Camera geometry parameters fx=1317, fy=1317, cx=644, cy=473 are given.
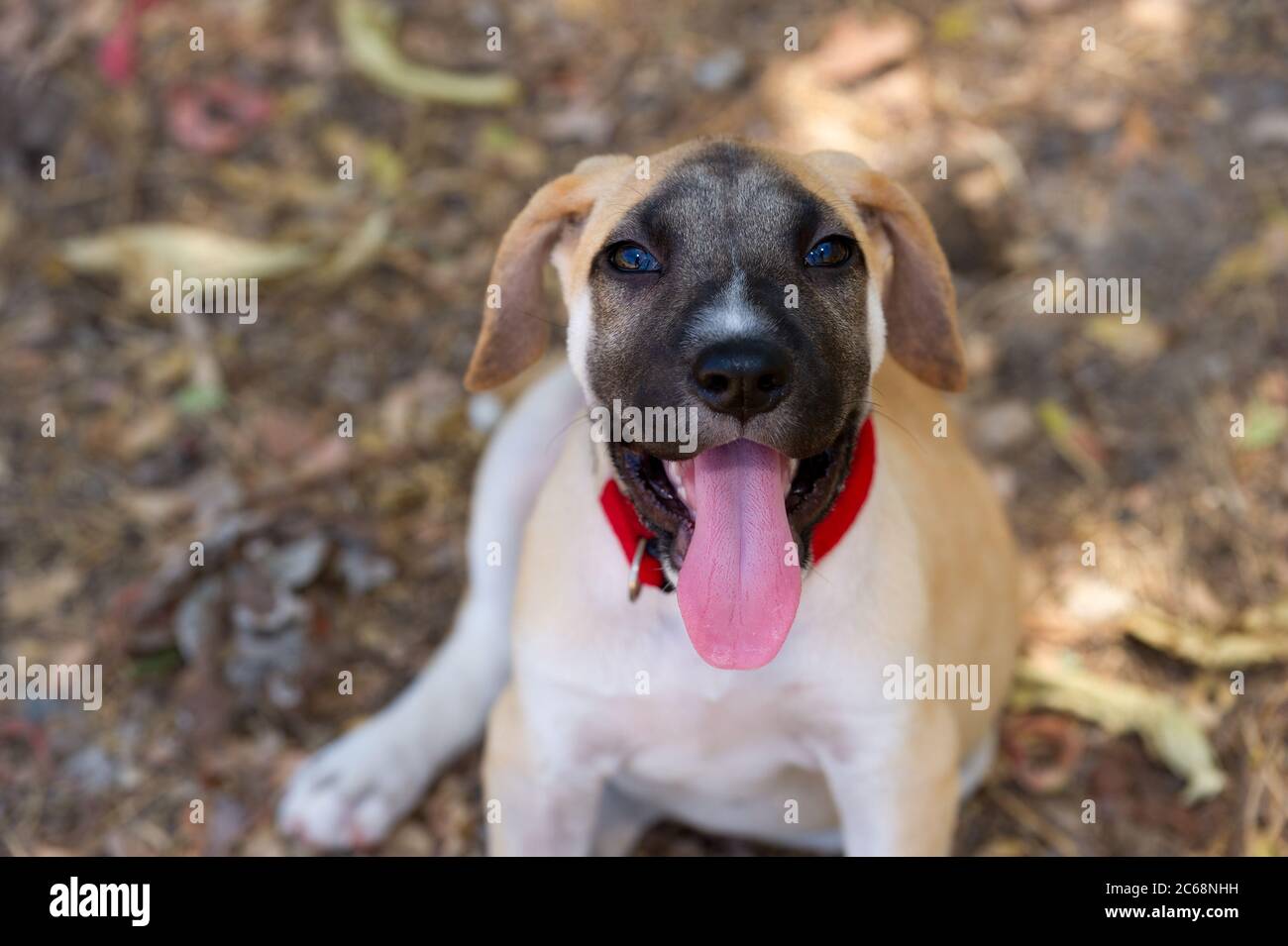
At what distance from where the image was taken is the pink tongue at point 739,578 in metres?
3.04

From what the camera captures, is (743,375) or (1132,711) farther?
(1132,711)

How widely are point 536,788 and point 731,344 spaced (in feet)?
5.11

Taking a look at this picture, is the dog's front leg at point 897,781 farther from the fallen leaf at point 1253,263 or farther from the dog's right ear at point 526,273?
the fallen leaf at point 1253,263

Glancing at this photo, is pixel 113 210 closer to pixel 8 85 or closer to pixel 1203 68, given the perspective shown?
pixel 8 85

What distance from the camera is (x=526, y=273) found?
3.50 meters

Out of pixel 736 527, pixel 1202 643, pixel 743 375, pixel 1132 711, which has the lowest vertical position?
pixel 1132 711

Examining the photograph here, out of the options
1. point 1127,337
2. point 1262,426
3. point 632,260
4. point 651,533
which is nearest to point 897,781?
point 651,533

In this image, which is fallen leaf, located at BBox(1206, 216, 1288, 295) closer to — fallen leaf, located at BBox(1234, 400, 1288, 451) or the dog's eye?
fallen leaf, located at BBox(1234, 400, 1288, 451)

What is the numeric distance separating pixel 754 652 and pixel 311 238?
4.06 metres

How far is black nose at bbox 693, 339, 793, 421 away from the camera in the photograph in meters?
2.77

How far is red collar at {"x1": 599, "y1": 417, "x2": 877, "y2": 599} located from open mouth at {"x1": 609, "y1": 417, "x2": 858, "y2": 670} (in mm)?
71

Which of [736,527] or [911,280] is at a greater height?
[911,280]

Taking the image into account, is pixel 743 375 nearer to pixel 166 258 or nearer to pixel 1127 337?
pixel 1127 337

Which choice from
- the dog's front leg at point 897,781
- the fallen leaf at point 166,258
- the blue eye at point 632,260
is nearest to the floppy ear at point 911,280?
the blue eye at point 632,260
